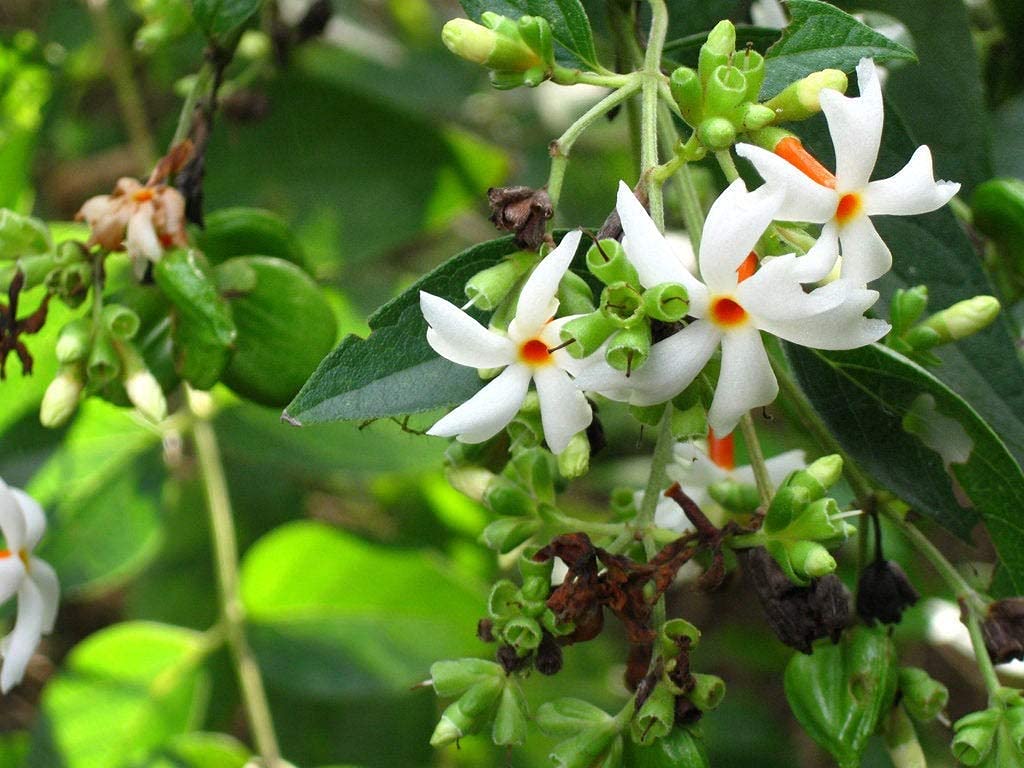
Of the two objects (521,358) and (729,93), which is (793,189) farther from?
(521,358)

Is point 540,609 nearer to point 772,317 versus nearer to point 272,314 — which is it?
point 772,317

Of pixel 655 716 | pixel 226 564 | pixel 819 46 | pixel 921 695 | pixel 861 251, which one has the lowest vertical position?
pixel 226 564

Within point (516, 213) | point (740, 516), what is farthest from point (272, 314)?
point (740, 516)

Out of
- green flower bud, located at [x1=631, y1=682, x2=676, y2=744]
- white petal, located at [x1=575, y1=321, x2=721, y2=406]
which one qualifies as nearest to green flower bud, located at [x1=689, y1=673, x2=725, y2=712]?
green flower bud, located at [x1=631, y1=682, x2=676, y2=744]

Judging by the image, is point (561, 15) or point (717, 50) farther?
point (561, 15)

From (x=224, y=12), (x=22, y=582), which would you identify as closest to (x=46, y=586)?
(x=22, y=582)
